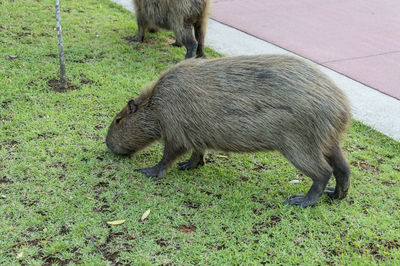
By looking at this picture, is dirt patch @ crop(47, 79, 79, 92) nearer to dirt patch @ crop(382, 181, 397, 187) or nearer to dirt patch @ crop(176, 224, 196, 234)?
dirt patch @ crop(176, 224, 196, 234)

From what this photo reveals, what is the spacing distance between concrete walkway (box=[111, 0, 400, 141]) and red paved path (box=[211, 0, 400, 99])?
187mm

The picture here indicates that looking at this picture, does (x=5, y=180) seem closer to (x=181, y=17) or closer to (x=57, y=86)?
(x=57, y=86)

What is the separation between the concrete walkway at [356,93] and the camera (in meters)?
4.80

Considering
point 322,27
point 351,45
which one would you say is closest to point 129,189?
point 351,45

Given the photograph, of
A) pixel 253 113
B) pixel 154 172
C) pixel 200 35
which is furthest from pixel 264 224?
pixel 200 35

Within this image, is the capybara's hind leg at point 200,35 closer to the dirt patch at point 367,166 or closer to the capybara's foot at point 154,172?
the capybara's foot at point 154,172

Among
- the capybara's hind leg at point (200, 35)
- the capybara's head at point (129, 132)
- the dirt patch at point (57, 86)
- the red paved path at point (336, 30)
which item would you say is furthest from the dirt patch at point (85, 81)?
the red paved path at point (336, 30)

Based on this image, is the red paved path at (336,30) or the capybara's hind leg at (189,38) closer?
the capybara's hind leg at (189,38)

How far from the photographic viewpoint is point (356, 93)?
5332mm

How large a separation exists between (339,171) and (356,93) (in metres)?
2.17

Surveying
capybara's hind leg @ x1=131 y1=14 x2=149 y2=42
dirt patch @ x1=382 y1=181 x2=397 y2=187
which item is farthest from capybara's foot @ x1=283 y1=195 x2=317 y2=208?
capybara's hind leg @ x1=131 y1=14 x2=149 y2=42

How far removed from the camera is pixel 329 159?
135 inches

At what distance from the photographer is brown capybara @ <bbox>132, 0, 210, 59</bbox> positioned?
5.62m

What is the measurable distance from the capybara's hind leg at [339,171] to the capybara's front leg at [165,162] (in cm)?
121
